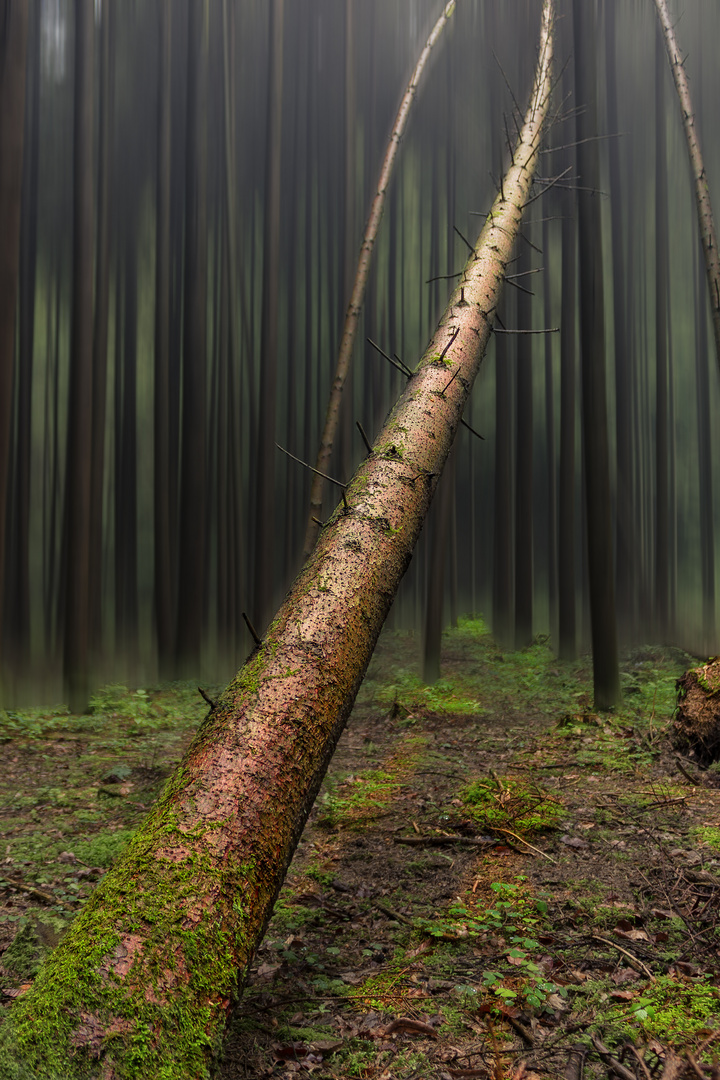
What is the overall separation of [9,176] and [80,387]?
238 cm

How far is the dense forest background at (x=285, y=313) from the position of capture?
11.4 m

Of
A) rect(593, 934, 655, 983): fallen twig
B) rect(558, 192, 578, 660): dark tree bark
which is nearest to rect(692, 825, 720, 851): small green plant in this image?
rect(593, 934, 655, 983): fallen twig

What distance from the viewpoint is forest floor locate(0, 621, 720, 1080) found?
1.93 metres

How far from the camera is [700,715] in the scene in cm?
490

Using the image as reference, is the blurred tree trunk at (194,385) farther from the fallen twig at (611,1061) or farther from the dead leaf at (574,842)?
the fallen twig at (611,1061)

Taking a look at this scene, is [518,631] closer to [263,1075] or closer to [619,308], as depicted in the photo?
[619,308]

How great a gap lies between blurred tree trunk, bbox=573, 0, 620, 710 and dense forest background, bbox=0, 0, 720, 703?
515 mm

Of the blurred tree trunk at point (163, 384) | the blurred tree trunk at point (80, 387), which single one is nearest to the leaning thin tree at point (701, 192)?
the blurred tree trunk at point (80, 387)

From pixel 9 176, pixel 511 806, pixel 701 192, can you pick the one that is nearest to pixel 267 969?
pixel 511 806

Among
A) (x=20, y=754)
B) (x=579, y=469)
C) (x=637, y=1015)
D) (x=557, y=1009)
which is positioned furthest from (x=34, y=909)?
(x=579, y=469)

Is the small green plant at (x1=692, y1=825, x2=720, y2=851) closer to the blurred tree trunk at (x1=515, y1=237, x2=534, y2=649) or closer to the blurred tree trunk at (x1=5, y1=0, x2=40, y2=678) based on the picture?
the blurred tree trunk at (x1=515, y1=237, x2=534, y2=649)

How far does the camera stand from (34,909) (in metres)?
2.97

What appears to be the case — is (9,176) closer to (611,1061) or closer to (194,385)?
(194,385)

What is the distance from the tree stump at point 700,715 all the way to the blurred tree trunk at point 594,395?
2.48 m
